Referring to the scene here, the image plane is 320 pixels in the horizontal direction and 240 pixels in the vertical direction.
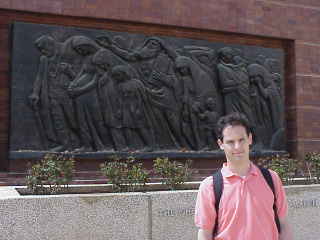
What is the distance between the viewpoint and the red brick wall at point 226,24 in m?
8.17

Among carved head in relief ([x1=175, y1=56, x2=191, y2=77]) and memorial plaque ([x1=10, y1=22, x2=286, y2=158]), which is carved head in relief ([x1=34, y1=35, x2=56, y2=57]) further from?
carved head in relief ([x1=175, y1=56, x2=191, y2=77])

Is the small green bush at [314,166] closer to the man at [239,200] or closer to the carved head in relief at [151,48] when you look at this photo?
the carved head in relief at [151,48]

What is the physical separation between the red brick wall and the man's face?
20.9 feet

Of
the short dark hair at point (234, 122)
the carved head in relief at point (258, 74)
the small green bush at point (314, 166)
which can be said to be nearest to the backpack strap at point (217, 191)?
the short dark hair at point (234, 122)

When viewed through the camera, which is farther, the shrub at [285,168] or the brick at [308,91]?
the brick at [308,91]

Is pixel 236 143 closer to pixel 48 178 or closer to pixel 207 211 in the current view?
pixel 207 211

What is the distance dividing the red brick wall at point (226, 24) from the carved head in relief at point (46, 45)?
0.53 m

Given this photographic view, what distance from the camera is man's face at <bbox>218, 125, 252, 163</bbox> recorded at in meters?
2.39

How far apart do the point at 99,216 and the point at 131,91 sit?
158 inches

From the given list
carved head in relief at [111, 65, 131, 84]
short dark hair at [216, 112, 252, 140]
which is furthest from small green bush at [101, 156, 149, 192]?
short dark hair at [216, 112, 252, 140]

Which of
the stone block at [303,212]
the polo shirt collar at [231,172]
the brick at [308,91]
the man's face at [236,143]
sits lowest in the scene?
the stone block at [303,212]

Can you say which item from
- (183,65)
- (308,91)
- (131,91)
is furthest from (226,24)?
(131,91)

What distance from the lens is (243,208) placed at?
7.44ft

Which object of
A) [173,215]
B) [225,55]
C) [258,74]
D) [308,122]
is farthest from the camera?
[308,122]
